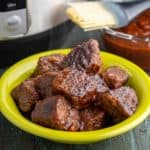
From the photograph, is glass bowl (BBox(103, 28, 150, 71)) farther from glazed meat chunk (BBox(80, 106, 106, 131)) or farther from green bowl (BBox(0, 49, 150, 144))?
glazed meat chunk (BBox(80, 106, 106, 131))

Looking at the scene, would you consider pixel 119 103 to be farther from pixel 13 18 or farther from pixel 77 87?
pixel 13 18

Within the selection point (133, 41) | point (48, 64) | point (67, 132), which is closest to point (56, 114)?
point (67, 132)

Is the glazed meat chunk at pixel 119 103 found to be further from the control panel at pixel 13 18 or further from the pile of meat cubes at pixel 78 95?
the control panel at pixel 13 18

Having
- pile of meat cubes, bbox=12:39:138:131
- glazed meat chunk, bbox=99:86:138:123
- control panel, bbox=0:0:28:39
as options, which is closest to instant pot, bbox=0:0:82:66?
control panel, bbox=0:0:28:39

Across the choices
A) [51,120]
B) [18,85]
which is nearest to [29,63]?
[18,85]

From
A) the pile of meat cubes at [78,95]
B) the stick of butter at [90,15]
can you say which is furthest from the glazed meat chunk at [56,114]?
the stick of butter at [90,15]

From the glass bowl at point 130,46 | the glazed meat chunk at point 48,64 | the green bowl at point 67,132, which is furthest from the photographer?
the glass bowl at point 130,46

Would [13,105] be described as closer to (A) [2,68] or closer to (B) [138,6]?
(A) [2,68]
